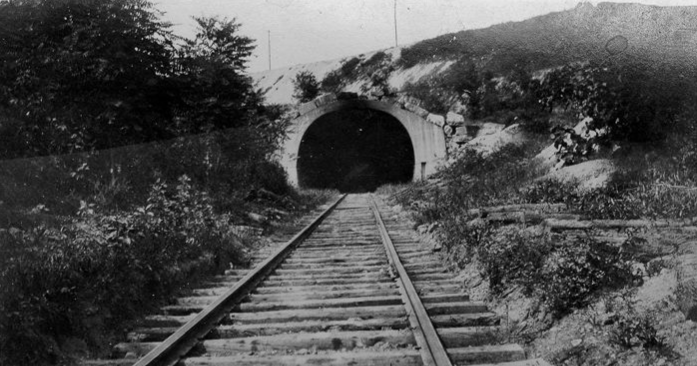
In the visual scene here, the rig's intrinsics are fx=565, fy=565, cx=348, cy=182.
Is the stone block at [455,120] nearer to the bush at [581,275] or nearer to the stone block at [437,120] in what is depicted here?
the stone block at [437,120]

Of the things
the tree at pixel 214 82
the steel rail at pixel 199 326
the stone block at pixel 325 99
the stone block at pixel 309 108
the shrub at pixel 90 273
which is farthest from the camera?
the stone block at pixel 309 108

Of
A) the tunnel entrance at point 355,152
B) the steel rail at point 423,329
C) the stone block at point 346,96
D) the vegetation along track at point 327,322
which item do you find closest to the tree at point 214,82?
the vegetation along track at point 327,322

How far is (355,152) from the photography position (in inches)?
1172

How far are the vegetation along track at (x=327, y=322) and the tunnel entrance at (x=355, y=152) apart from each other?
20.3 meters

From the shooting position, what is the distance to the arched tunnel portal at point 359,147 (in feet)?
84.1

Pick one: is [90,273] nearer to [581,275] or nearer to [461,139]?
[581,275]

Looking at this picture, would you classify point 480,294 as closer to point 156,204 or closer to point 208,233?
point 208,233

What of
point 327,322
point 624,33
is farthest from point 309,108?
point 327,322

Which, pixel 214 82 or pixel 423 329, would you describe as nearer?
pixel 423 329

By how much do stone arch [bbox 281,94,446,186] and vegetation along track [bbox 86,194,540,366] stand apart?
59.9ft

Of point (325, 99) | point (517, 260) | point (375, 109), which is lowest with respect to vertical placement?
point (517, 260)

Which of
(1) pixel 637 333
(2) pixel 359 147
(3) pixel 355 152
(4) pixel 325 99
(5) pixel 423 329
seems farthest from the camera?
(3) pixel 355 152

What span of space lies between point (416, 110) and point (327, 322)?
2156cm

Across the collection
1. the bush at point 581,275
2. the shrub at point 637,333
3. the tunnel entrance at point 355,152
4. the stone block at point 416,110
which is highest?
the stone block at point 416,110
